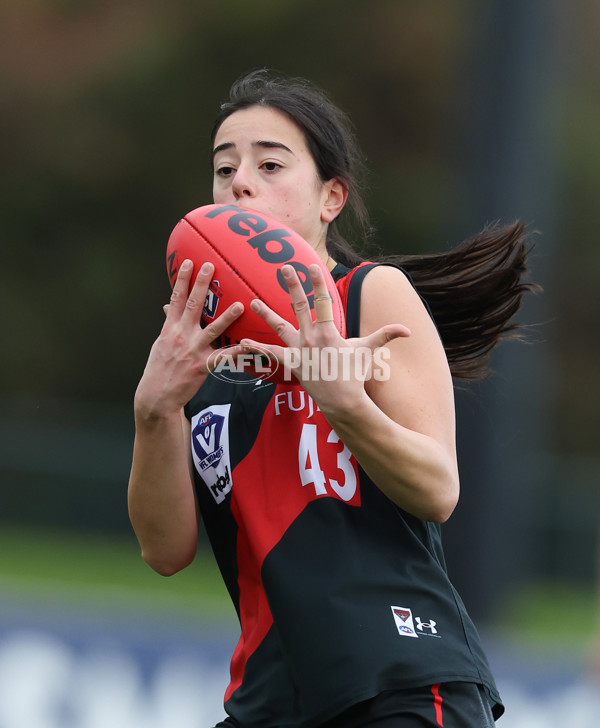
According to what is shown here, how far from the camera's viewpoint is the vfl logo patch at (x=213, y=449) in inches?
111

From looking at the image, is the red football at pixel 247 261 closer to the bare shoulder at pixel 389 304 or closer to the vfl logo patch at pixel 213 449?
the bare shoulder at pixel 389 304

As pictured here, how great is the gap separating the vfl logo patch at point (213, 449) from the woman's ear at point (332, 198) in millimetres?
608

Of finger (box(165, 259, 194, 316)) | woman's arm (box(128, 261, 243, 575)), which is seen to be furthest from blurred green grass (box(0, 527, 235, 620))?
finger (box(165, 259, 194, 316))

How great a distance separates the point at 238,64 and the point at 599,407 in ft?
26.6

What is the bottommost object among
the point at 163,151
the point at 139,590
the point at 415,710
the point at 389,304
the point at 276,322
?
the point at 415,710

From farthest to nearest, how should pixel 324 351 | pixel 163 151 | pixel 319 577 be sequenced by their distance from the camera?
pixel 163 151
pixel 319 577
pixel 324 351

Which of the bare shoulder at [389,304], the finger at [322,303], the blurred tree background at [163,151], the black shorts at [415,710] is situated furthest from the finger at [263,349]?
the blurred tree background at [163,151]

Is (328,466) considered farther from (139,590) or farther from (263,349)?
(139,590)

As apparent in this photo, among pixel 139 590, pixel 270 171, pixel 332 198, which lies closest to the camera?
pixel 270 171

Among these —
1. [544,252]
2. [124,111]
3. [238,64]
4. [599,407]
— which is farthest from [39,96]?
[544,252]

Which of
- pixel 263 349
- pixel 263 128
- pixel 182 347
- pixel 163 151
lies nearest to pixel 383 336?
pixel 263 349

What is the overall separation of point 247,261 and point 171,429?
17.8 inches

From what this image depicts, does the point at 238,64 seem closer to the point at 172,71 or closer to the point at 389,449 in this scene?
the point at 172,71

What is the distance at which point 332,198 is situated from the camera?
3.13 m
